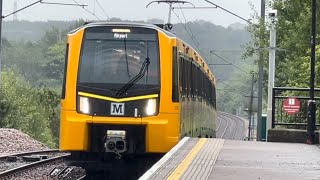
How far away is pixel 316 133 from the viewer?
1769 centimetres

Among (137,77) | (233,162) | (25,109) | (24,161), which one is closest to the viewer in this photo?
(233,162)

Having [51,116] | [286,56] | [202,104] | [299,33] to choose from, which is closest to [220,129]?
[51,116]

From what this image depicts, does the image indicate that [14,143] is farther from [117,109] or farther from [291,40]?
[291,40]

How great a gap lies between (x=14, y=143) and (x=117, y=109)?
1221cm

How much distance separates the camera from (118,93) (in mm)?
13844

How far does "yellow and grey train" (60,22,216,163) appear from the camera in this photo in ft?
44.9

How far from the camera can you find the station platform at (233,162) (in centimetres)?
1030

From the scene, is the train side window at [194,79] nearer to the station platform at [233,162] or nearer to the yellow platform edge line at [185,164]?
the station platform at [233,162]

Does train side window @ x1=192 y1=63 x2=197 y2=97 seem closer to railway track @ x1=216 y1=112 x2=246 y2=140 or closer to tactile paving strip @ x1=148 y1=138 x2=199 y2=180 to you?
tactile paving strip @ x1=148 y1=138 x2=199 y2=180

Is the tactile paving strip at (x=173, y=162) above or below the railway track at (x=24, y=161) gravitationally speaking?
above

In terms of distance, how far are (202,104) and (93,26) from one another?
316 inches

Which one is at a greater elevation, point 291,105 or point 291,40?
point 291,40

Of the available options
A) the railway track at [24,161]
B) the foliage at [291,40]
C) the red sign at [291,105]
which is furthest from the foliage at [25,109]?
the red sign at [291,105]

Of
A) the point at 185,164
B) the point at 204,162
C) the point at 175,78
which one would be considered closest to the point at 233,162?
the point at 204,162
